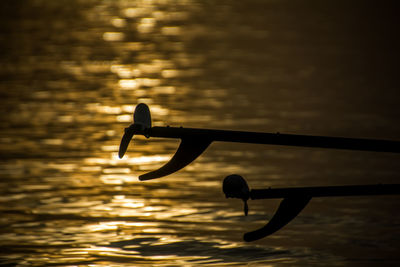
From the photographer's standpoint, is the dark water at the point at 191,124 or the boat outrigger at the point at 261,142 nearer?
the boat outrigger at the point at 261,142

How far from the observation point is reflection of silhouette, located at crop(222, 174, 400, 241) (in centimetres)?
716

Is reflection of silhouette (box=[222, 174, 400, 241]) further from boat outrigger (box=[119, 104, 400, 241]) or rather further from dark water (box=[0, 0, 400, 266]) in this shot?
dark water (box=[0, 0, 400, 266])

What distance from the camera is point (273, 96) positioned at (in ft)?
66.2

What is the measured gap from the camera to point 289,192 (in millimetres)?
7410

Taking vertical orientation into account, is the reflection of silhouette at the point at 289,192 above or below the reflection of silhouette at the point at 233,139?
below

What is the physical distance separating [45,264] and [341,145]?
3.56m

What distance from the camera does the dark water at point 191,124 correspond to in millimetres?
10242

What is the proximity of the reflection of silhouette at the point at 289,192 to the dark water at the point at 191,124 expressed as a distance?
190 cm

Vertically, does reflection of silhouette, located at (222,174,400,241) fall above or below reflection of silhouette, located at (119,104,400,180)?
below

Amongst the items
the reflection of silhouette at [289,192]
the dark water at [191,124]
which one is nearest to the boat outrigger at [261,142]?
the reflection of silhouette at [289,192]

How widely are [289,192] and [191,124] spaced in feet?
32.1

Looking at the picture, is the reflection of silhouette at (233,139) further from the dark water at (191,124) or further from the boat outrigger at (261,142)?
the dark water at (191,124)

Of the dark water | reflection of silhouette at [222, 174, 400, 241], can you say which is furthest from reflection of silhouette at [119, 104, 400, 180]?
the dark water

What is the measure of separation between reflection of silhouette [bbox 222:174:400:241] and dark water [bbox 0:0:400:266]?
6.25 feet
